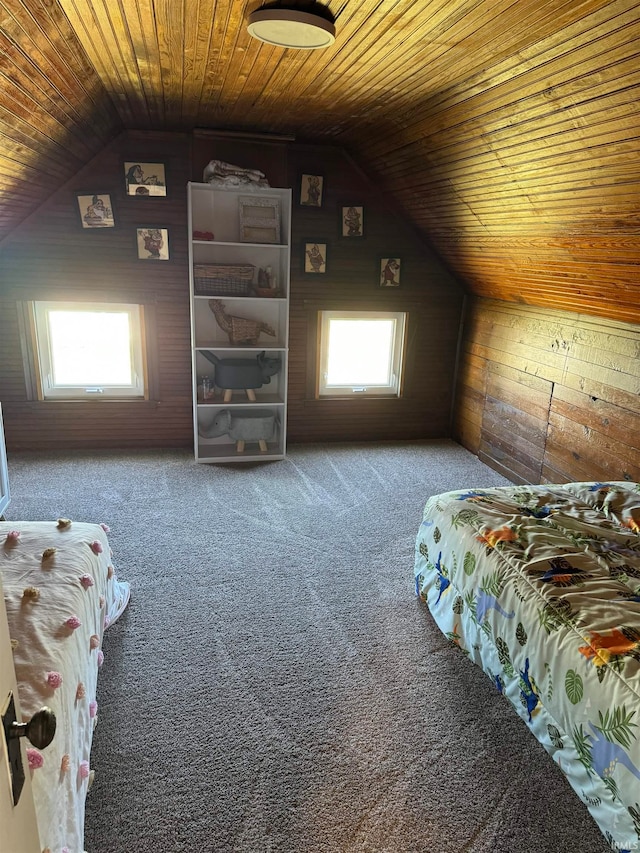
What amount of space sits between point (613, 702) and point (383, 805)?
28.3 inches

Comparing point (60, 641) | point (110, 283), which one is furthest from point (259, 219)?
point (60, 641)

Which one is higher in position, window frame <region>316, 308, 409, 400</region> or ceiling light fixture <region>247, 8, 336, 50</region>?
ceiling light fixture <region>247, 8, 336, 50</region>

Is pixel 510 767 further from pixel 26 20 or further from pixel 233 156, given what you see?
pixel 233 156

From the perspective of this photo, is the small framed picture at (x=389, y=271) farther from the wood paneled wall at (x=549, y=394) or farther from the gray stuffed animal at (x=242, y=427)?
the gray stuffed animal at (x=242, y=427)

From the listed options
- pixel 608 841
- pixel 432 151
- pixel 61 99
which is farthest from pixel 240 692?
pixel 432 151

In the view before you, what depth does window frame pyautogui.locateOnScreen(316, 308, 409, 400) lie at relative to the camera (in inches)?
177

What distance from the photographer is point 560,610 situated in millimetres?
1679

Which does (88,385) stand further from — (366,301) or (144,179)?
(366,301)

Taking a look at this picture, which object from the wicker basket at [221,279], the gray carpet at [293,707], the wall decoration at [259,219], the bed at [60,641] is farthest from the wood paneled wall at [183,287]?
the bed at [60,641]

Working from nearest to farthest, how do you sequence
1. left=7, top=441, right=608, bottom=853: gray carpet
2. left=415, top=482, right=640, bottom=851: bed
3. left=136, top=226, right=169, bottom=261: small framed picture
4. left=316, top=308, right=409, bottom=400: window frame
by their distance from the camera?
1. left=415, top=482, right=640, bottom=851: bed
2. left=7, top=441, right=608, bottom=853: gray carpet
3. left=136, top=226, right=169, bottom=261: small framed picture
4. left=316, top=308, right=409, bottom=400: window frame

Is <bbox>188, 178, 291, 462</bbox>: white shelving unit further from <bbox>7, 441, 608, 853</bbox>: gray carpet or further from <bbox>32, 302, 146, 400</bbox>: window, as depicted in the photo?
<bbox>7, 441, 608, 853</bbox>: gray carpet

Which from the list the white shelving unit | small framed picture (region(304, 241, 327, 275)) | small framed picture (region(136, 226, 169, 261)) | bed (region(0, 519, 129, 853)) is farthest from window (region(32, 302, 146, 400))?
bed (region(0, 519, 129, 853))

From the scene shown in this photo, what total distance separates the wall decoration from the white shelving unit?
0.02 m

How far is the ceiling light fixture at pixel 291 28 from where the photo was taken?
1.79 meters
